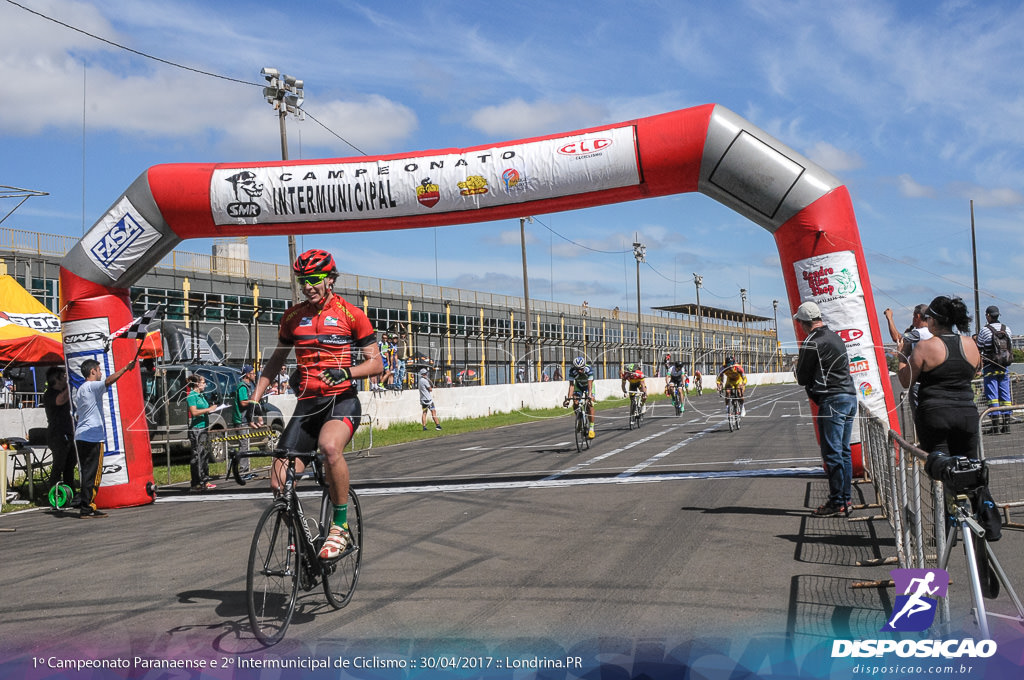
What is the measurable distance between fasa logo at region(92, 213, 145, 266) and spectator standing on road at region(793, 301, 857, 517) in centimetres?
800

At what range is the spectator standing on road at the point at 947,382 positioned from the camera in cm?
568

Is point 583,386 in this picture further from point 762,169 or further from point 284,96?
point 284,96

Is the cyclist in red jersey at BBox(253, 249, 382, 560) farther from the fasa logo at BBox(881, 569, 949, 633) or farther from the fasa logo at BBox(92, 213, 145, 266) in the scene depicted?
the fasa logo at BBox(92, 213, 145, 266)

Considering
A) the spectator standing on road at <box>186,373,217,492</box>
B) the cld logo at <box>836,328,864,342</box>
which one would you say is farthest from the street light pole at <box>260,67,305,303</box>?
the cld logo at <box>836,328,864,342</box>

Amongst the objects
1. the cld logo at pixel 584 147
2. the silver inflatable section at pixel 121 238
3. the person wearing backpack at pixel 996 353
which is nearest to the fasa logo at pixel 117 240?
the silver inflatable section at pixel 121 238

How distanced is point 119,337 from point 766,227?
320 inches

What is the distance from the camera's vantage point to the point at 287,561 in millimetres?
4953

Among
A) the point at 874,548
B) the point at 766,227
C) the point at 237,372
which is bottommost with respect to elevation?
the point at 874,548

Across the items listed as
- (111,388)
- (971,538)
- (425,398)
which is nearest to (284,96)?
(425,398)

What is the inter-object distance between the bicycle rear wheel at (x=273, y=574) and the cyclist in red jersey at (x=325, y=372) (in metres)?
0.20

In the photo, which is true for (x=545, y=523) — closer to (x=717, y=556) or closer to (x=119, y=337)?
(x=717, y=556)

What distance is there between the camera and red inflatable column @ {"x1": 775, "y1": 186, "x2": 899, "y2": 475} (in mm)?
9672

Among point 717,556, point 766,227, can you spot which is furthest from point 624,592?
point 766,227

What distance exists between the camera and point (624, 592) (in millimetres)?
5500
